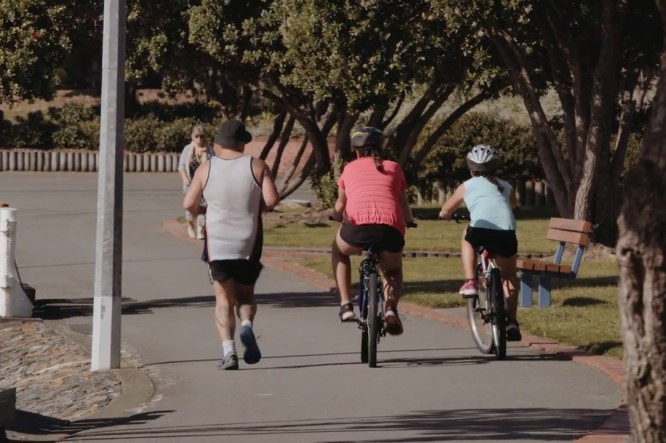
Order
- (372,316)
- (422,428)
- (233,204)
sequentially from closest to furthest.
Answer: (422,428) < (233,204) < (372,316)

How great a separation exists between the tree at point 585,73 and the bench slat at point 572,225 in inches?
172

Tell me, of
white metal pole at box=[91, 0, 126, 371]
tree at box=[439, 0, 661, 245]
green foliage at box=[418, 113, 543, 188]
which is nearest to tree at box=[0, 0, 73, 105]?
white metal pole at box=[91, 0, 126, 371]

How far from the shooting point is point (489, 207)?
1261 cm

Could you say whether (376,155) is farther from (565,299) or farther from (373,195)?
(565,299)

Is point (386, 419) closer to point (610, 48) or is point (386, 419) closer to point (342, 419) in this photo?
point (342, 419)

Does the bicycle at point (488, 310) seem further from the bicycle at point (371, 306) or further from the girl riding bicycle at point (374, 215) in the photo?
the bicycle at point (371, 306)

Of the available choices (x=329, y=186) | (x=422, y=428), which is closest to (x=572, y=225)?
(x=422, y=428)

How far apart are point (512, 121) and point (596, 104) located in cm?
1657

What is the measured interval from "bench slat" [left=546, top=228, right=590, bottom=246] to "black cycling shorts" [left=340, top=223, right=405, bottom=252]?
4605mm

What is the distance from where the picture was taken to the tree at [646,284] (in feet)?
18.6

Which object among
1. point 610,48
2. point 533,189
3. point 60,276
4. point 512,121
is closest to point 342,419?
point 60,276

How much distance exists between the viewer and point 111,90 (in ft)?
39.9

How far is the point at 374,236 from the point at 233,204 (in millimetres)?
1542

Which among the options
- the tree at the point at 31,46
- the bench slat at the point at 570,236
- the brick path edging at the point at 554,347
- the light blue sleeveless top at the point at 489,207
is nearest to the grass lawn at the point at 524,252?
the brick path edging at the point at 554,347
